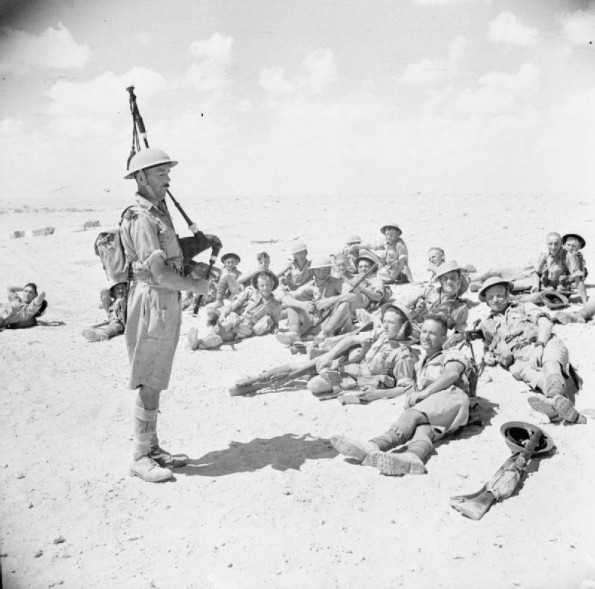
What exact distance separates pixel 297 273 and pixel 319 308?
40.8 inches

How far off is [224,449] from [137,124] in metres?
2.75

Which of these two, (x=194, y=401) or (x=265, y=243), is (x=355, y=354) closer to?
(x=194, y=401)

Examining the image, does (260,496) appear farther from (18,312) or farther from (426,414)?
(18,312)

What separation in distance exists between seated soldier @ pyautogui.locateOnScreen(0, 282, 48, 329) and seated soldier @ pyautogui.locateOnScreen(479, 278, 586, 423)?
6746 millimetres

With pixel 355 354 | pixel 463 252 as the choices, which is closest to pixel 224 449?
pixel 355 354

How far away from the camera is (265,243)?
1547 centimetres

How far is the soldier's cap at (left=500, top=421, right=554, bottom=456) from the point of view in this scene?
4188 mm

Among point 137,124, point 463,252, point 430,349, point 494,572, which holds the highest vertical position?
point 137,124

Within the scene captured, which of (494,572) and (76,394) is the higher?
(76,394)

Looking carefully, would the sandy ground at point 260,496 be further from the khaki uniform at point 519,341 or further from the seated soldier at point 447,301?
the seated soldier at point 447,301

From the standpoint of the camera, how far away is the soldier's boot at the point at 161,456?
432 centimetres

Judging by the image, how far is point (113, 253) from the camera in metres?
4.00

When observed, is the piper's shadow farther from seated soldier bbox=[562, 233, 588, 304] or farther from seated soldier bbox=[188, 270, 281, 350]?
seated soldier bbox=[562, 233, 588, 304]

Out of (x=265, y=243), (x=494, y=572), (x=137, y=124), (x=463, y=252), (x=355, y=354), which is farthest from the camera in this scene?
(x=265, y=243)
